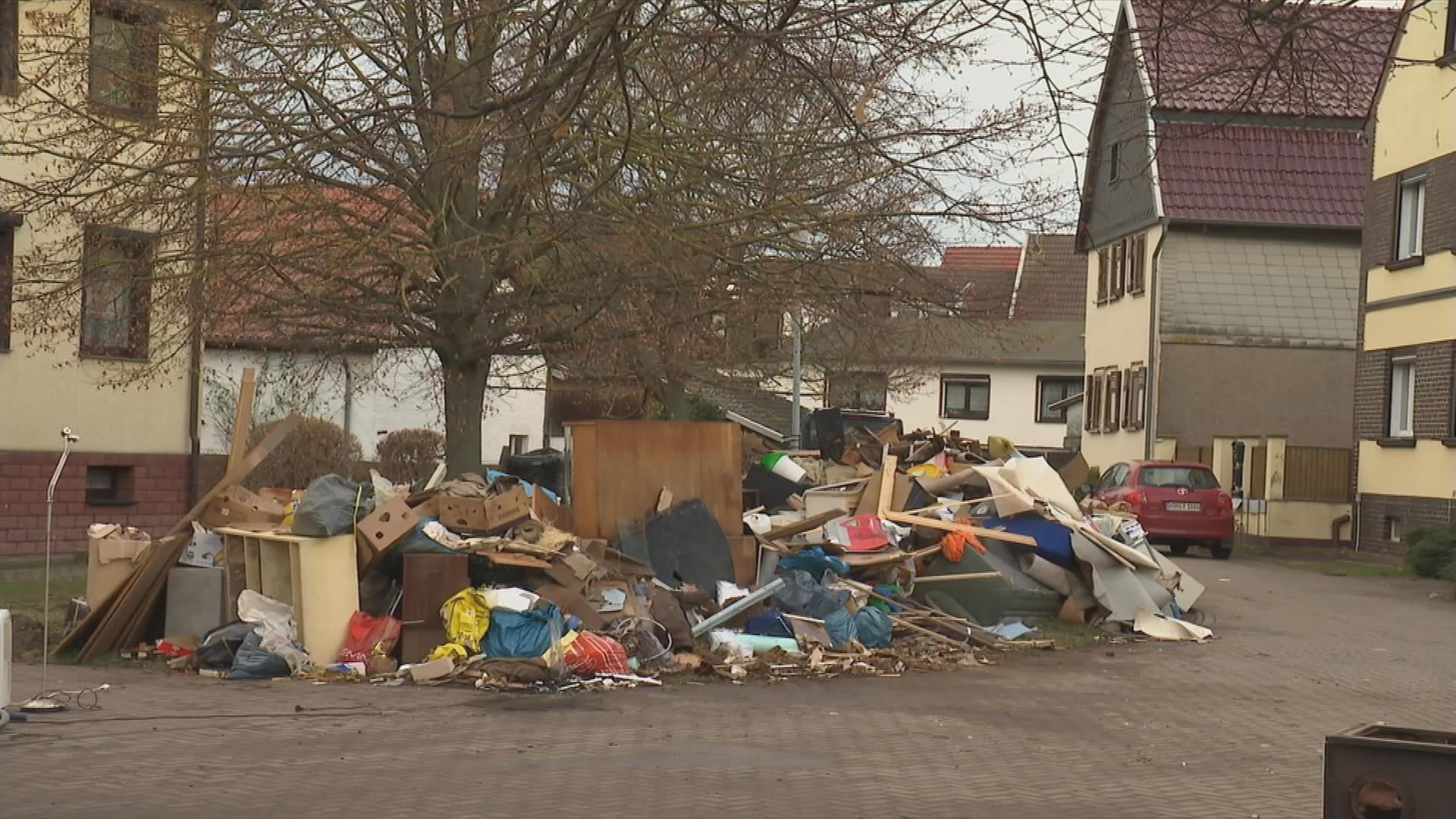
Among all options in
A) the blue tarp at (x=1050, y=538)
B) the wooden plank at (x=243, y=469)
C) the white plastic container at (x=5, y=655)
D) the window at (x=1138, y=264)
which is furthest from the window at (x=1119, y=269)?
the white plastic container at (x=5, y=655)

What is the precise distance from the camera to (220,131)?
718 inches

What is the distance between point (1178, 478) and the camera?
32719mm

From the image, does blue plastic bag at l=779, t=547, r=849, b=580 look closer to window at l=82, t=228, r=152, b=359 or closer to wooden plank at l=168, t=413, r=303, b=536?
wooden plank at l=168, t=413, r=303, b=536

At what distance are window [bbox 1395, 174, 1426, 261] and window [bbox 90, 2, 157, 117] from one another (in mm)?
21908

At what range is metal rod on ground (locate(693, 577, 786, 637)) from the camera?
1614 centimetres

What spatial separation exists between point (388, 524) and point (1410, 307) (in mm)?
22230

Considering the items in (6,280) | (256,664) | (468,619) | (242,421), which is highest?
(6,280)

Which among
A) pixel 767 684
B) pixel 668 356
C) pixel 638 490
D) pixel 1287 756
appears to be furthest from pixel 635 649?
pixel 668 356

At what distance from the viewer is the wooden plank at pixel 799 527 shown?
18.7 meters

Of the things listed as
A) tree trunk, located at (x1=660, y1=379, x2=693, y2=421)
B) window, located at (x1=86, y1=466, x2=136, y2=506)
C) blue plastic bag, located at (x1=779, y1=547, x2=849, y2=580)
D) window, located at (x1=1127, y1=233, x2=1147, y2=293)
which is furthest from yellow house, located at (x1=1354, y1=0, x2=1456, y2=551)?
window, located at (x1=86, y1=466, x2=136, y2=506)

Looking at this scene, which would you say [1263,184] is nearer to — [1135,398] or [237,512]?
[1135,398]

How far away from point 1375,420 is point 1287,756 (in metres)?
24.0

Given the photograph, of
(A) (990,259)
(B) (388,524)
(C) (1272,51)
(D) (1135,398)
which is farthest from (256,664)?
(A) (990,259)

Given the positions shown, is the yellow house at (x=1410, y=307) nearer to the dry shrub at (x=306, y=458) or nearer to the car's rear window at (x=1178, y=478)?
the car's rear window at (x=1178, y=478)
